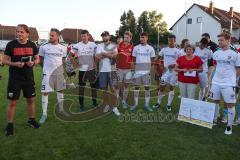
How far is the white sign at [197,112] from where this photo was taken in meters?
6.70

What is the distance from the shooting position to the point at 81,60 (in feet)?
26.6

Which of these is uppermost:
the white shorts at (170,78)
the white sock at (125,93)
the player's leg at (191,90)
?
the white shorts at (170,78)

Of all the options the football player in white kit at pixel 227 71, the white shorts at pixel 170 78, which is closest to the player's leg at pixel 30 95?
the white shorts at pixel 170 78

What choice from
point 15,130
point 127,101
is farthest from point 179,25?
point 15,130

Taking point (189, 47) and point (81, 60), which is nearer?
point (189, 47)

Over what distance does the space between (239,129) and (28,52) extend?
4.92m

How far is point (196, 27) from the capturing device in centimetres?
5238

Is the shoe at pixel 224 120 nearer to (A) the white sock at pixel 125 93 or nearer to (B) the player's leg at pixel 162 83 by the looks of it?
(B) the player's leg at pixel 162 83

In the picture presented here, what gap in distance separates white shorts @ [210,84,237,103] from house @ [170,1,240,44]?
4390 cm

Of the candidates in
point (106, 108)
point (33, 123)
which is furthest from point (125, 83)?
point (33, 123)

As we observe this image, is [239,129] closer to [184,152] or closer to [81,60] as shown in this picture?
[184,152]

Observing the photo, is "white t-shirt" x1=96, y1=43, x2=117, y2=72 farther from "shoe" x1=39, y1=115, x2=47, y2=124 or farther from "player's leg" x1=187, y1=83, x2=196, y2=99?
"player's leg" x1=187, y1=83, x2=196, y2=99

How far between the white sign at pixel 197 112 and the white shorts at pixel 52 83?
9.81 feet

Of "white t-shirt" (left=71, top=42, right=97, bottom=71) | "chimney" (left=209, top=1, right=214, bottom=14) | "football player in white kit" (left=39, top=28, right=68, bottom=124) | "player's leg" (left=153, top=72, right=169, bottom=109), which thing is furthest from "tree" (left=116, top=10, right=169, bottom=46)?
Answer: "football player in white kit" (left=39, top=28, right=68, bottom=124)
